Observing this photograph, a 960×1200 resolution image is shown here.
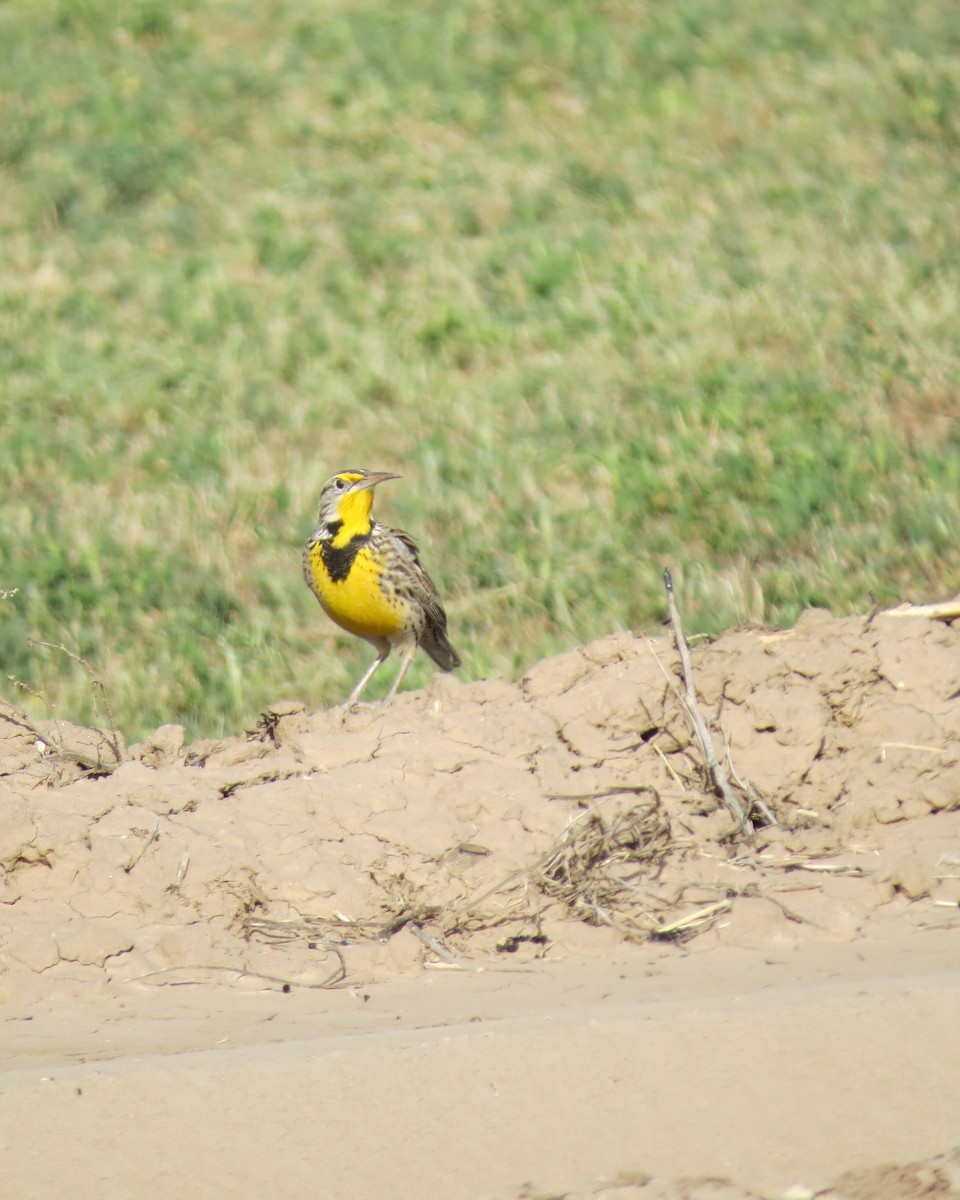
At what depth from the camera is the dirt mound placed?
15.9 ft

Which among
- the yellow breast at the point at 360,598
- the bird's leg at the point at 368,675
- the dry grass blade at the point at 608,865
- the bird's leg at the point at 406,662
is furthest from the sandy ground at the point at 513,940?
the bird's leg at the point at 406,662

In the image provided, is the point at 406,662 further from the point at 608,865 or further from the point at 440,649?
the point at 608,865

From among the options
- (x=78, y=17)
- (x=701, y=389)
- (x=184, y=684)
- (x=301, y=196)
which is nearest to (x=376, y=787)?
(x=184, y=684)

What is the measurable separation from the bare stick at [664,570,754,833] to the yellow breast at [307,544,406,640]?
1596 millimetres

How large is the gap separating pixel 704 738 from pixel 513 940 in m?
1.00

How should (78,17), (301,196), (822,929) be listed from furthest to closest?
(78,17) → (301,196) → (822,929)

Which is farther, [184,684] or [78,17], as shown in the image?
[78,17]

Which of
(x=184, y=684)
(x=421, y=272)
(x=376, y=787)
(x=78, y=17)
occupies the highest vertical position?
(x=78, y=17)

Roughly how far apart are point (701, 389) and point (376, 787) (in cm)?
482

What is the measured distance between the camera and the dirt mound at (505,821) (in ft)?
15.9

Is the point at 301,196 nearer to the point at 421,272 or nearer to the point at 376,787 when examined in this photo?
the point at 421,272

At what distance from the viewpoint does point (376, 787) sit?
5438 millimetres

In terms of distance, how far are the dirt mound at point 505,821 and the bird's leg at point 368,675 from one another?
70cm

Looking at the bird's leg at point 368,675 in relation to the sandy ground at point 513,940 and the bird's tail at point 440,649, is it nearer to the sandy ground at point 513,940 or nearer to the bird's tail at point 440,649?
the bird's tail at point 440,649
